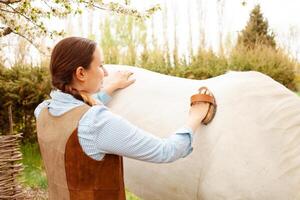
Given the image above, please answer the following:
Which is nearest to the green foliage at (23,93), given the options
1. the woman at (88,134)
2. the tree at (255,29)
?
the woman at (88,134)

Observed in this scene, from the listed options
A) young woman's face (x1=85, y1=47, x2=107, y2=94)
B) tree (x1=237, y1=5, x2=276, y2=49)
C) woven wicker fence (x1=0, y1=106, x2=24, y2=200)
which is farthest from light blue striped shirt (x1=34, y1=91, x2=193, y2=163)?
tree (x1=237, y1=5, x2=276, y2=49)

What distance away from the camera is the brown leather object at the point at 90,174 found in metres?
1.91

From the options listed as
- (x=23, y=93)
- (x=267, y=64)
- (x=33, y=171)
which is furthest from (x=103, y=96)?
(x=267, y=64)

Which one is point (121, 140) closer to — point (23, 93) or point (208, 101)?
point (208, 101)

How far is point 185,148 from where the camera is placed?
1.86 metres

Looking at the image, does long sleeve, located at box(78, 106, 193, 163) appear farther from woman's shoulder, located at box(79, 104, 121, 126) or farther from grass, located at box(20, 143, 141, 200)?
grass, located at box(20, 143, 141, 200)

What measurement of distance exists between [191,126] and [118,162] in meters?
0.31

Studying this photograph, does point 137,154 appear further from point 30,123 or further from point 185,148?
point 30,123

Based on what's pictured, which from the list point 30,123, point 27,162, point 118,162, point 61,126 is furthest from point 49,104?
point 30,123

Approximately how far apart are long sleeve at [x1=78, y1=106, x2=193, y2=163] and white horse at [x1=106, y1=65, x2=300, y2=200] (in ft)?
0.70

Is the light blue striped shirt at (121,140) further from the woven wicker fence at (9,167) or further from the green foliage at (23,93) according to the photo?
the green foliage at (23,93)

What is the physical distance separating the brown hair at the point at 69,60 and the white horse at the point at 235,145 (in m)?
0.52

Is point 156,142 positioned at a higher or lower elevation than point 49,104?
lower

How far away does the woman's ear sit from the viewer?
6.18 ft
